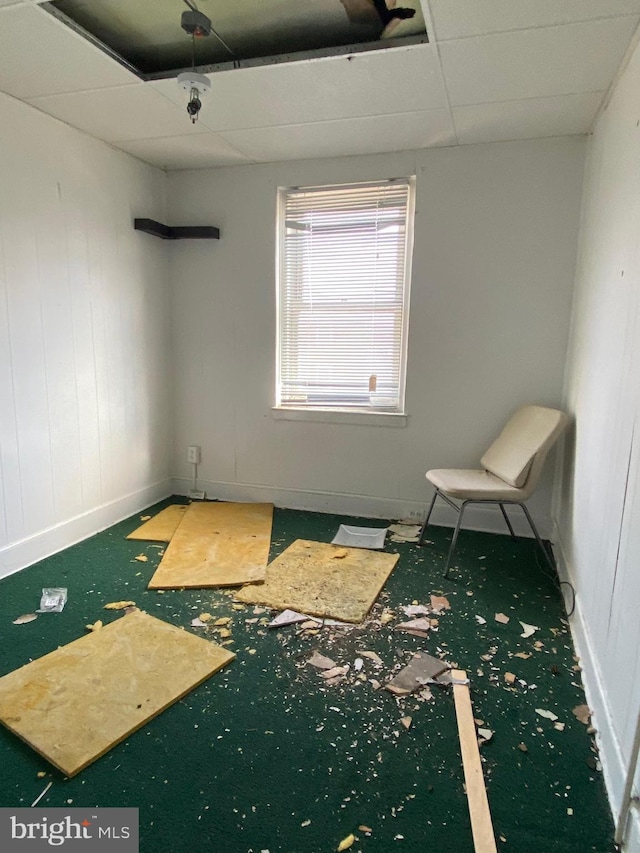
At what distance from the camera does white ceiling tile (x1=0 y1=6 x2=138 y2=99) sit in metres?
1.84

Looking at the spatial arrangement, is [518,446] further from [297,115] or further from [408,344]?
[297,115]

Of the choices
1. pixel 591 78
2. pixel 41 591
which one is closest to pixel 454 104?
pixel 591 78

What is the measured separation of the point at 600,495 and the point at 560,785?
3.26 feet

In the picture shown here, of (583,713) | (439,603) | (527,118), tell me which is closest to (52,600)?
(439,603)

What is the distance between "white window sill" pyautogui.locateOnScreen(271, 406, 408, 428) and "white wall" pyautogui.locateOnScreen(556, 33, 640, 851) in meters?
1.09

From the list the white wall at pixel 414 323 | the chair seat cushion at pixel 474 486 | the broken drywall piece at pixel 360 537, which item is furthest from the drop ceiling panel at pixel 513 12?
the broken drywall piece at pixel 360 537

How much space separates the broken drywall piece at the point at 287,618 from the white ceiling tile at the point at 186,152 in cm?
271

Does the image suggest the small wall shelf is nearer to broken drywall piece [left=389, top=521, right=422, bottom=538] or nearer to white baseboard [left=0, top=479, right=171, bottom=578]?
white baseboard [left=0, top=479, right=171, bottom=578]

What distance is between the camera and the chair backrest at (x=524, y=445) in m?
2.53

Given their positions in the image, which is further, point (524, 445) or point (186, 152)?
point (186, 152)

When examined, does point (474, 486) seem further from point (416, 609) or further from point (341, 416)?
point (341, 416)

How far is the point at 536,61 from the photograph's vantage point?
2018mm

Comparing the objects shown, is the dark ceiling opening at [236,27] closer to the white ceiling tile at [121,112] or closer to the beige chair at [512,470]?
the white ceiling tile at [121,112]

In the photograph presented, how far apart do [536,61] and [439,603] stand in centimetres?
243
